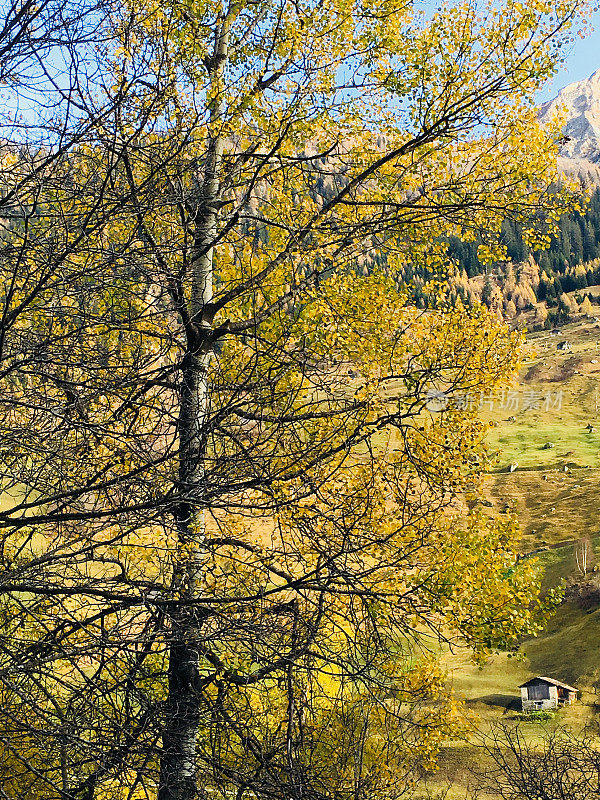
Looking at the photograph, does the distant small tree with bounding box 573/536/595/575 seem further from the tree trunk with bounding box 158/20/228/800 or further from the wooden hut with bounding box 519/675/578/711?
the tree trunk with bounding box 158/20/228/800

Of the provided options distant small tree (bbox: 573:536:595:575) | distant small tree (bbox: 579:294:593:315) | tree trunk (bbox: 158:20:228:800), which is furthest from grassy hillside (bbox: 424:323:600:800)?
distant small tree (bbox: 579:294:593:315)

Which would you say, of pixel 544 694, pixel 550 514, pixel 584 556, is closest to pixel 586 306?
pixel 550 514

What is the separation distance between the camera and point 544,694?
39125mm

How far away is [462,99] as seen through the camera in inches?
282

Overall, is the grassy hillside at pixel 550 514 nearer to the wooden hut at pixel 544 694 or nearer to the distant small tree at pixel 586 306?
the wooden hut at pixel 544 694

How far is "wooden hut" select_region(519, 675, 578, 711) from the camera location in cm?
3871

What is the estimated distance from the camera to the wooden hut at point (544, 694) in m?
38.7

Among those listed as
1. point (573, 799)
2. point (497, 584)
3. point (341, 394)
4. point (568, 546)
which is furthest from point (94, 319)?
point (568, 546)

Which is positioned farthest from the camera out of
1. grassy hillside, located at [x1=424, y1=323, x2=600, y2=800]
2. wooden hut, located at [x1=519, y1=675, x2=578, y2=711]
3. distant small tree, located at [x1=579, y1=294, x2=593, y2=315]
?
distant small tree, located at [x1=579, y1=294, x2=593, y2=315]

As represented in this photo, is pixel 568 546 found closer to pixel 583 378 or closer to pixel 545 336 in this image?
pixel 583 378

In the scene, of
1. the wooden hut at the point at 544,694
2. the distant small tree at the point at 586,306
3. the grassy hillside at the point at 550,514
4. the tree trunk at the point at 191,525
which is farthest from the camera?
the distant small tree at the point at 586,306

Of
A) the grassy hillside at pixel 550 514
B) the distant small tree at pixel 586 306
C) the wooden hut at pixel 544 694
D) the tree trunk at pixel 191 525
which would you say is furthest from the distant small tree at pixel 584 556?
the distant small tree at pixel 586 306

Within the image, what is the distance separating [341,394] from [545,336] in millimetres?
172301

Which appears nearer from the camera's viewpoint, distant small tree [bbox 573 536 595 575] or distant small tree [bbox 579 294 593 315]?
distant small tree [bbox 573 536 595 575]
